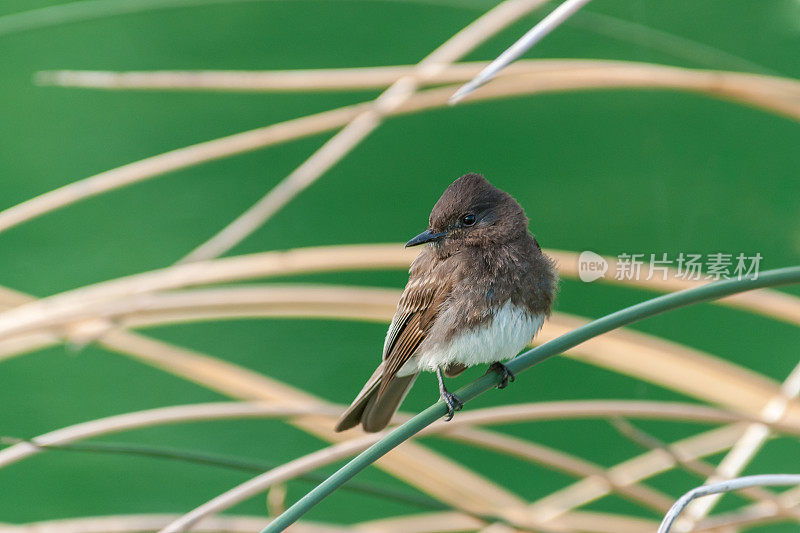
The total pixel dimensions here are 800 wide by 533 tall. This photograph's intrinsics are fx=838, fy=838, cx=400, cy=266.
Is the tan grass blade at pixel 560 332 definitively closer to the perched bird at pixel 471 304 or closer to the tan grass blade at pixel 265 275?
the tan grass blade at pixel 265 275

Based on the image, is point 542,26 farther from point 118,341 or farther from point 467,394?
point 118,341

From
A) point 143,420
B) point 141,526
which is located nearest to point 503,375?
point 143,420

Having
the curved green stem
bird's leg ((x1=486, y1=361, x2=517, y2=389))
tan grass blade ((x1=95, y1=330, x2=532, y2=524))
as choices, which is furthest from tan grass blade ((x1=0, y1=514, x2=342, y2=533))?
the curved green stem

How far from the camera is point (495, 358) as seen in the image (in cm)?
84

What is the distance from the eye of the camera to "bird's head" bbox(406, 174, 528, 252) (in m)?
0.76

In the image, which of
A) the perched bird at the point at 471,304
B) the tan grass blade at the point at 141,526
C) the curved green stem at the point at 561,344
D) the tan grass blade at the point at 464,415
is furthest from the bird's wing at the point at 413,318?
the tan grass blade at the point at 141,526

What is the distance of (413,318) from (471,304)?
64 mm

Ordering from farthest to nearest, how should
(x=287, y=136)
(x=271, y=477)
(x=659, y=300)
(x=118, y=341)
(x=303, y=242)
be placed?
(x=303, y=242), (x=118, y=341), (x=287, y=136), (x=271, y=477), (x=659, y=300)

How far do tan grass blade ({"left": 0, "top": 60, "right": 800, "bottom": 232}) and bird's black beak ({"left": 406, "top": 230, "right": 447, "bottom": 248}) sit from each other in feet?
1.07

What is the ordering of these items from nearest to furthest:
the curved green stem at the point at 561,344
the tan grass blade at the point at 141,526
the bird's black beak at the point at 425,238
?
the curved green stem at the point at 561,344 < the bird's black beak at the point at 425,238 < the tan grass blade at the point at 141,526

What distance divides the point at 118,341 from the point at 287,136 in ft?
1.44

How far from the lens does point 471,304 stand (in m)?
0.84

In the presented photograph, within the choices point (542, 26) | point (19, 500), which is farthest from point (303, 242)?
point (542, 26)

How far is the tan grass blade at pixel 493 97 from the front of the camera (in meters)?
1.03
